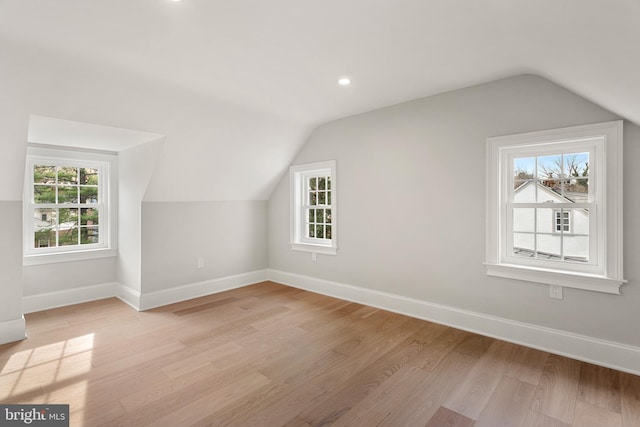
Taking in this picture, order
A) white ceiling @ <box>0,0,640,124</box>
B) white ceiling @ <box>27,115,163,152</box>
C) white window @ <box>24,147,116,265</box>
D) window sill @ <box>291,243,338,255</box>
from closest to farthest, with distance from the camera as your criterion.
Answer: white ceiling @ <box>0,0,640,124</box>, white ceiling @ <box>27,115,163,152</box>, white window @ <box>24,147,116,265</box>, window sill @ <box>291,243,338,255</box>

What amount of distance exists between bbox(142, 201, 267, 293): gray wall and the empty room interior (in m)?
0.03

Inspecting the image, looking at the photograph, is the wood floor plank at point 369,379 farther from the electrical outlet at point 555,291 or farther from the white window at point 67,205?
the white window at point 67,205

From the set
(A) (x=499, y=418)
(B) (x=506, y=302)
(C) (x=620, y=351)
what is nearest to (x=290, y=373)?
(A) (x=499, y=418)

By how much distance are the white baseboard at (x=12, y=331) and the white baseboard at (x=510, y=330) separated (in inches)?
132

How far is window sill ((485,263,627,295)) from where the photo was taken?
2586mm

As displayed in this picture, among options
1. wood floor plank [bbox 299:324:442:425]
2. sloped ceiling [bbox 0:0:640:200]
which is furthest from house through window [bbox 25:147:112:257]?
wood floor plank [bbox 299:324:442:425]

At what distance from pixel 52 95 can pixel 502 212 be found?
4106 mm

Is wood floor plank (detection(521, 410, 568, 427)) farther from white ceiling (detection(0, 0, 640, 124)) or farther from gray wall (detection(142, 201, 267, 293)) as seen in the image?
gray wall (detection(142, 201, 267, 293))

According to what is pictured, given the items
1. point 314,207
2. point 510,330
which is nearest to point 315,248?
A: point 314,207

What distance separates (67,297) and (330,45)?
4.38m

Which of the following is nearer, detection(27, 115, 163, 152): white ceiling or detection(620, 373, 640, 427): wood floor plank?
detection(620, 373, 640, 427): wood floor plank

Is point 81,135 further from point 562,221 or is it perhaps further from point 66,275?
point 562,221

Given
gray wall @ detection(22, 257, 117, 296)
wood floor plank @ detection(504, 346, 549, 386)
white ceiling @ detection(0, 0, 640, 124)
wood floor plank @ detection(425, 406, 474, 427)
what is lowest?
wood floor plank @ detection(425, 406, 474, 427)

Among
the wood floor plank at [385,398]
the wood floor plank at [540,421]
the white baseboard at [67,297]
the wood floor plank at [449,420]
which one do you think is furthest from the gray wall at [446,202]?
the white baseboard at [67,297]
